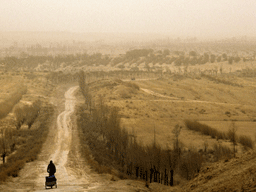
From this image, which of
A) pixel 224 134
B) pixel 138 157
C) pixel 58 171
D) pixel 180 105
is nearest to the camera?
pixel 58 171

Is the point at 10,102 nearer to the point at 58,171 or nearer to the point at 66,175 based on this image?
the point at 58,171

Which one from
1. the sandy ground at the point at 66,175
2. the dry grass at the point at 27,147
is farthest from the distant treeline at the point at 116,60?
the sandy ground at the point at 66,175

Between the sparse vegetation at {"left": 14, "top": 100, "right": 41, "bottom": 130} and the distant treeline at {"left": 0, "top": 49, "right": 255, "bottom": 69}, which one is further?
the distant treeline at {"left": 0, "top": 49, "right": 255, "bottom": 69}

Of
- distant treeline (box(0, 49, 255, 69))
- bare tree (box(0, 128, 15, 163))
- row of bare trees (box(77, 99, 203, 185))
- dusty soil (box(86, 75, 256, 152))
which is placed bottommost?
dusty soil (box(86, 75, 256, 152))

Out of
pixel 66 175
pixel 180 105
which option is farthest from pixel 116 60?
pixel 66 175

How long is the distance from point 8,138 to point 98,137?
922 cm

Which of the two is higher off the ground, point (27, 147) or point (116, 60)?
point (116, 60)

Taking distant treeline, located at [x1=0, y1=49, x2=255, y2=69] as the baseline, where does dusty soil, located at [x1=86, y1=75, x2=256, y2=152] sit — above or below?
below

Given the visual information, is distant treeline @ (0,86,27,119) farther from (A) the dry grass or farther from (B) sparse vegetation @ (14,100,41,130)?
(A) the dry grass

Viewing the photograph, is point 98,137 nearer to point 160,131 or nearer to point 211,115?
point 160,131

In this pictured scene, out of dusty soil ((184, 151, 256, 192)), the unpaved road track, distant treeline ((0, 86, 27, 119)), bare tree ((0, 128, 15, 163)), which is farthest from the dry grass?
dusty soil ((184, 151, 256, 192))

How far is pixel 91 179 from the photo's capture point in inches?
747

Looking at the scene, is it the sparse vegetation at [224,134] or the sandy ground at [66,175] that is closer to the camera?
the sandy ground at [66,175]

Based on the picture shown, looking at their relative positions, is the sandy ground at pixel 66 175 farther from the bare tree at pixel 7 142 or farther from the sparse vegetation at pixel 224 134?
the sparse vegetation at pixel 224 134
